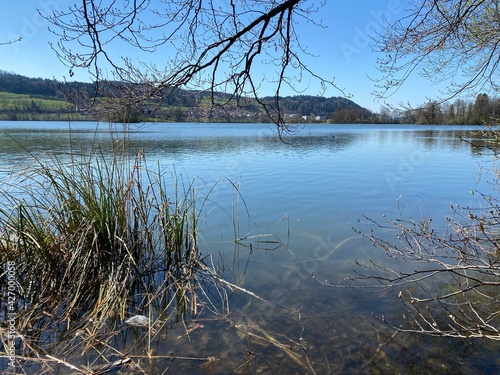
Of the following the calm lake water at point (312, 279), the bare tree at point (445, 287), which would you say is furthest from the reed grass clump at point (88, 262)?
the bare tree at point (445, 287)

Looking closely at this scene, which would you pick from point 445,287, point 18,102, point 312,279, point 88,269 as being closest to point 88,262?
point 88,269

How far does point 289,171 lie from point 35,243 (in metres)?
12.1

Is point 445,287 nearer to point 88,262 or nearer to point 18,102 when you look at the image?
point 88,262

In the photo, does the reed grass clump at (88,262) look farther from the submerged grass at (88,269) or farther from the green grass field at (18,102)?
the green grass field at (18,102)

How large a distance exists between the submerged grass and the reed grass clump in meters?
0.01

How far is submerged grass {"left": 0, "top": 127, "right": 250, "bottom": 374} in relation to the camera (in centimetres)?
335

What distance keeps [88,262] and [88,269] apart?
3.7 inches

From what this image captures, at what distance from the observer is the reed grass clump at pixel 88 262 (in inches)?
139

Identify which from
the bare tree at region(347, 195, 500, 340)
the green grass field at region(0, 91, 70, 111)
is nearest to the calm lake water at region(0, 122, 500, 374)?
the bare tree at region(347, 195, 500, 340)

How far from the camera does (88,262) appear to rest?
13.3 ft

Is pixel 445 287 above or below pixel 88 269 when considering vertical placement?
below

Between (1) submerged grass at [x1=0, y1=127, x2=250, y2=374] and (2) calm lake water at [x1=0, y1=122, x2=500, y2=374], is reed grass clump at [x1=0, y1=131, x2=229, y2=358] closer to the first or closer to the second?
(1) submerged grass at [x1=0, y1=127, x2=250, y2=374]

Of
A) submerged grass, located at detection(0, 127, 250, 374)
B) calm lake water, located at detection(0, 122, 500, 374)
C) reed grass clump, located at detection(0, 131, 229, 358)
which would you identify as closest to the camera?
calm lake water, located at detection(0, 122, 500, 374)

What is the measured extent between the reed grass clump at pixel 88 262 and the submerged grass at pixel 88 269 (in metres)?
0.01
